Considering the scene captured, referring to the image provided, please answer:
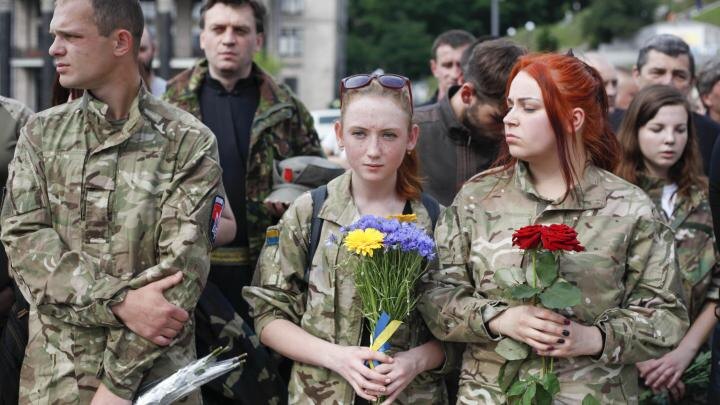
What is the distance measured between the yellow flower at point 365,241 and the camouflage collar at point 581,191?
0.67 metres

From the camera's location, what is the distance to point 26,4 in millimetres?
63406

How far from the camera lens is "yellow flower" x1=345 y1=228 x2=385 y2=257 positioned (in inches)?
145

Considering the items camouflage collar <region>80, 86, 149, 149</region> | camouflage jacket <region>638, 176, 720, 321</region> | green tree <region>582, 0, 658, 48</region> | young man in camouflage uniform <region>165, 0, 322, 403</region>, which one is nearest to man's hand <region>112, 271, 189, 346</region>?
camouflage collar <region>80, 86, 149, 149</region>

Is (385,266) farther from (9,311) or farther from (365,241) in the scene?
(9,311)

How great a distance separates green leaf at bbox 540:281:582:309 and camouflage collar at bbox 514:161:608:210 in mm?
450

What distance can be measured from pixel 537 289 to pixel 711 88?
163 inches

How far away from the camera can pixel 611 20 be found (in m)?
75.9

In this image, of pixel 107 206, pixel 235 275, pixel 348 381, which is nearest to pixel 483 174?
pixel 348 381

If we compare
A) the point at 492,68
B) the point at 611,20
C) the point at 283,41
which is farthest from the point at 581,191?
the point at 611,20

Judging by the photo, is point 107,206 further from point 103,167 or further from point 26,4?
point 26,4

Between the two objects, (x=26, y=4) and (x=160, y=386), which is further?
(x=26, y=4)

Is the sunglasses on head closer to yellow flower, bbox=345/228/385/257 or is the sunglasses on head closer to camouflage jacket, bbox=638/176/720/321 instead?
yellow flower, bbox=345/228/385/257

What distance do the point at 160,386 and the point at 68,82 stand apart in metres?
1.20

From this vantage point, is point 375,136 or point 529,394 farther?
point 375,136
